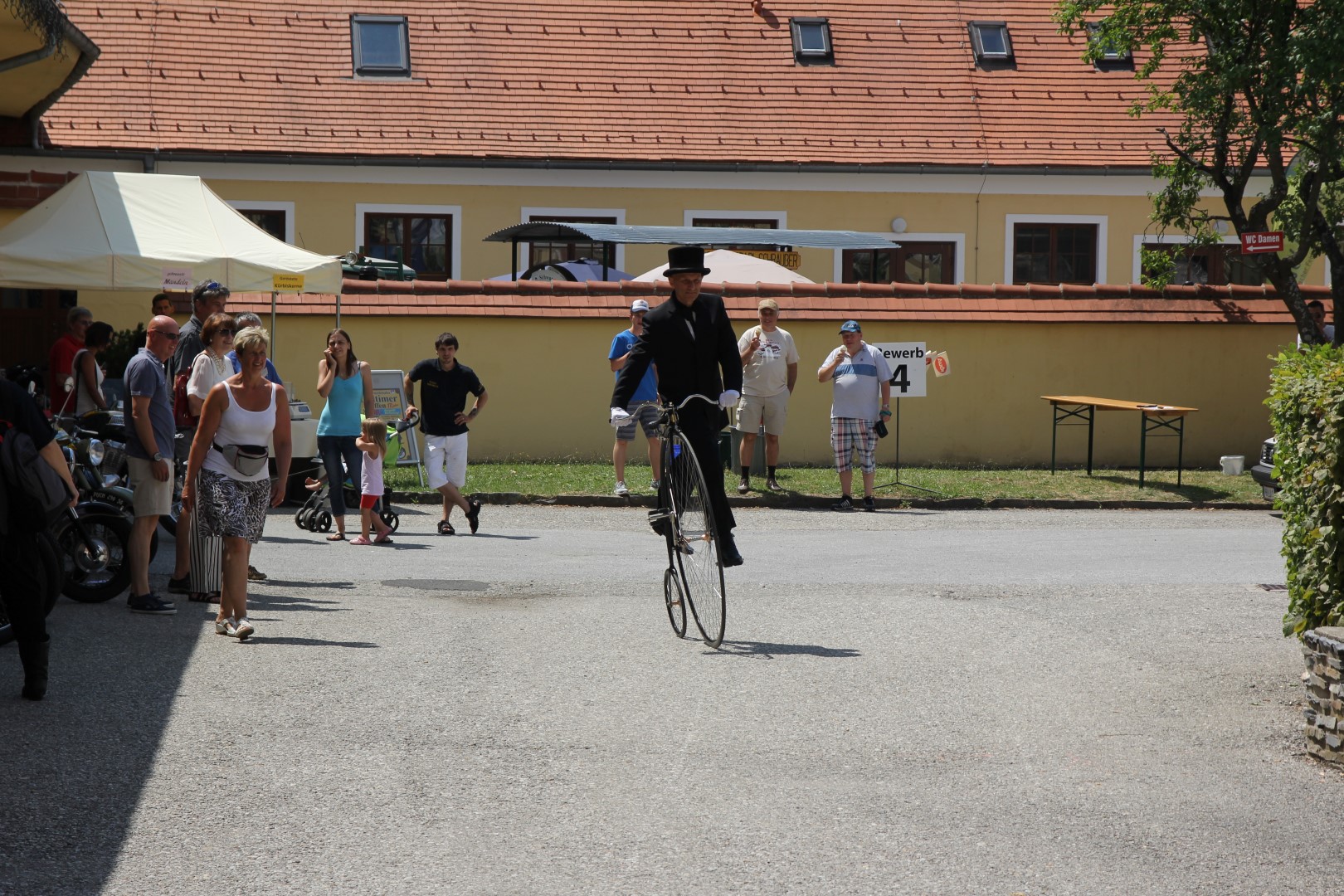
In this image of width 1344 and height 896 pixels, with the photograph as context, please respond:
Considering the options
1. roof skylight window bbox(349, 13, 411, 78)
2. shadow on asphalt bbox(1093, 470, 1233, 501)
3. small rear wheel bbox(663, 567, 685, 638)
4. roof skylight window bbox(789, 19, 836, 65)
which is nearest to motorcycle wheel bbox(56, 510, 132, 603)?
small rear wheel bbox(663, 567, 685, 638)

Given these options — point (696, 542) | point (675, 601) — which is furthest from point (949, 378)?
point (696, 542)

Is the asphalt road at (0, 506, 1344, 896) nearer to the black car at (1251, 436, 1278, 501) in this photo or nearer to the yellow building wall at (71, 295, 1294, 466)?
the black car at (1251, 436, 1278, 501)

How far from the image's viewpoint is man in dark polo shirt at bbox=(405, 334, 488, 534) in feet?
46.9

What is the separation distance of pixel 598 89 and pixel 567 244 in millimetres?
3158

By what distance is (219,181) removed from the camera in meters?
27.1

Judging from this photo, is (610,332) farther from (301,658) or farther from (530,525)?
(301,658)

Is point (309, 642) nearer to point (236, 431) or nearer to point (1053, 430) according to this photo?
point (236, 431)

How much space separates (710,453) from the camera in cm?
882

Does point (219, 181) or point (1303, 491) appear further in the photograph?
point (219, 181)

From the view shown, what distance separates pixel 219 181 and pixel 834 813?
23852mm

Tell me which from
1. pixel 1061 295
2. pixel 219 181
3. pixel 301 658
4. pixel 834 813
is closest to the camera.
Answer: pixel 834 813

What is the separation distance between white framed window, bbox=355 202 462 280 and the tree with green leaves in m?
11.5

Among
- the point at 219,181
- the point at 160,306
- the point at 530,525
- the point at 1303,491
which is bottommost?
the point at 530,525

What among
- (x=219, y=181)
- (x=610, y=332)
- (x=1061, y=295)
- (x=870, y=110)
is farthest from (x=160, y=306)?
(x=870, y=110)
